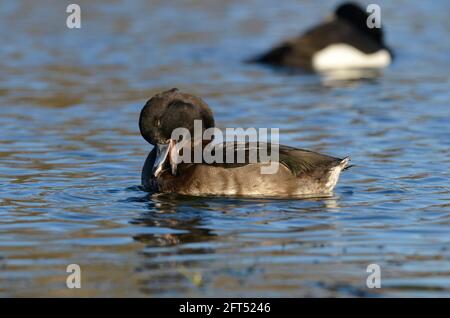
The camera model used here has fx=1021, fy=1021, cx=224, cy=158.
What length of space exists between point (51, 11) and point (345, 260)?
56.4ft

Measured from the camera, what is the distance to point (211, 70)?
59.5 ft

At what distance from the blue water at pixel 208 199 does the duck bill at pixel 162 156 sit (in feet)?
0.95

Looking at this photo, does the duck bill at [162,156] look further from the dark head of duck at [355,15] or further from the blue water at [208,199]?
the dark head of duck at [355,15]

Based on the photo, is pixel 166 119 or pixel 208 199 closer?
pixel 208 199

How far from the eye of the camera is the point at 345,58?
64.8 feet

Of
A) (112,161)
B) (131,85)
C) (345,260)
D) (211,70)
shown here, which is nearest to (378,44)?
(211,70)

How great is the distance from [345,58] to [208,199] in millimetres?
10925

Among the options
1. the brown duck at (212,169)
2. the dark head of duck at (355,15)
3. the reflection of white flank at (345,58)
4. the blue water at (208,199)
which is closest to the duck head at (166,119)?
the brown duck at (212,169)

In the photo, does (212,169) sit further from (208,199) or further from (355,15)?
(355,15)

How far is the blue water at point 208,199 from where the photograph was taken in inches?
280

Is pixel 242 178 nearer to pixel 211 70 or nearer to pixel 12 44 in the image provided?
pixel 211 70

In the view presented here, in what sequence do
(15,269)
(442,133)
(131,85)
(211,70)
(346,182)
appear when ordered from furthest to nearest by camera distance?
(211,70)
(131,85)
(442,133)
(346,182)
(15,269)

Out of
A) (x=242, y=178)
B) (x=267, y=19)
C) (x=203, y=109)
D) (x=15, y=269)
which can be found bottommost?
(x=15, y=269)

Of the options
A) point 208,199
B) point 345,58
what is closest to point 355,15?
point 345,58
